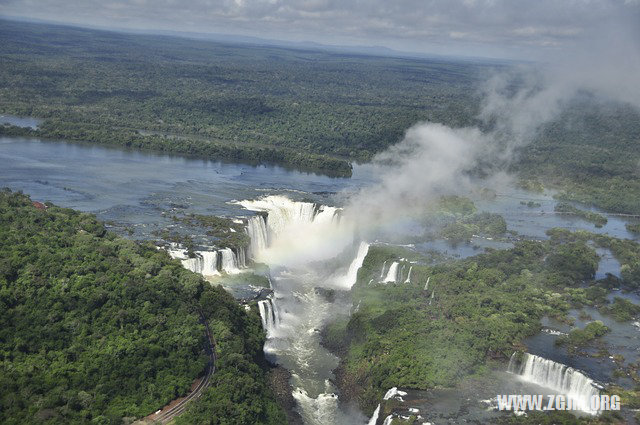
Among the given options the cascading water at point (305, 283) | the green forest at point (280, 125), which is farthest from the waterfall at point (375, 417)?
the green forest at point (280, 125)

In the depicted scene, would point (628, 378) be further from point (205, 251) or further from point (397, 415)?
point (205, 251)

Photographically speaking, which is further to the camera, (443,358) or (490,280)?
(490,280)

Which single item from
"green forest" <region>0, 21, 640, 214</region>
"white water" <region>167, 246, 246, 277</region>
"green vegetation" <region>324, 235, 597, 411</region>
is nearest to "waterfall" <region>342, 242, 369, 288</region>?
"green vegetation" <region>324, 235, 597, 411</region>

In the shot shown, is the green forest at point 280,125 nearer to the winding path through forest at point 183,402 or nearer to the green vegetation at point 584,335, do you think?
the green vegetation at point 584,335

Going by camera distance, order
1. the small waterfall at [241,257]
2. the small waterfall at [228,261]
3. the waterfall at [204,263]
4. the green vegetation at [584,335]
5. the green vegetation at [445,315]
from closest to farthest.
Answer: the green vegetation at [445,315], the green vegetation at [584,335], the waterfall at [204,263], the small waterfall at [228,261], the small waterfall at [241,257]

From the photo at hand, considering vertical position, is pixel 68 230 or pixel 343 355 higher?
pixel 68 230

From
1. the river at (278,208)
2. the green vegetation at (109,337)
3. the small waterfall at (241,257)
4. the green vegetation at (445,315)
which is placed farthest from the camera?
the small waterfall at (241,257)

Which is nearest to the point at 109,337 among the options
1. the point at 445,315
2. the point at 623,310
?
the point at 445,315

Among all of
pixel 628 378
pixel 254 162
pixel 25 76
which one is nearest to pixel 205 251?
pixel 628 378
